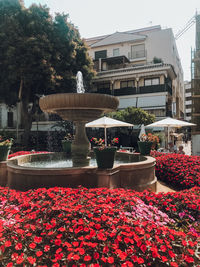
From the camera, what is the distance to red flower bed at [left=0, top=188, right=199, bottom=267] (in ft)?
7.89

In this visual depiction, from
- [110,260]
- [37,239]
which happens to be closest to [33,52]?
[37,239]

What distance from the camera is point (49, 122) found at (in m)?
30.1

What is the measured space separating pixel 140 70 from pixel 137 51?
8.66 meters

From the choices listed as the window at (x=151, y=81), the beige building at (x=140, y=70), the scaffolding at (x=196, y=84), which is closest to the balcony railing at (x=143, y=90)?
the beige building at (x=140, y=70)

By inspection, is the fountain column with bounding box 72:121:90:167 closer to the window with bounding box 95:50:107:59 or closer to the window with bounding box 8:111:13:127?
the window with bounding box 8:111:13:127

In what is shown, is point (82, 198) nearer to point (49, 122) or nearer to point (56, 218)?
point (56, 218)

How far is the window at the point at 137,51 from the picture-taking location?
3483 cm

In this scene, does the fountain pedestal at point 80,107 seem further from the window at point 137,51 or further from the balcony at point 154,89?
the window at point 137,51

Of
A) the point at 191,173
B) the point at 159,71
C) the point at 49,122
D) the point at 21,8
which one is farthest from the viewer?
the point at 49,122

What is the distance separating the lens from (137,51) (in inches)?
1382

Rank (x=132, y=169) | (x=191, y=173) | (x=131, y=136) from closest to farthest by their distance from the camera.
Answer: (x=132, y=169), (x=191, y=173), (x=131, y=136)

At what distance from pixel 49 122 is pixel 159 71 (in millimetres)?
16197

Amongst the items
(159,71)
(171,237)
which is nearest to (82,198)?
(171,237)

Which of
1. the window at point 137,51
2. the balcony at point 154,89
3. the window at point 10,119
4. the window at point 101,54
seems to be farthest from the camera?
the window at point 101,54
